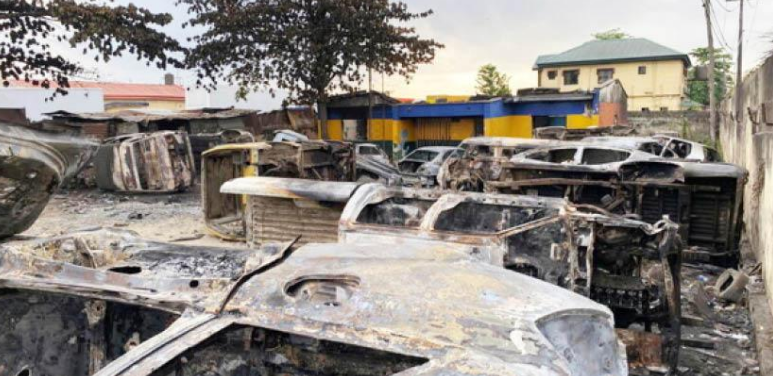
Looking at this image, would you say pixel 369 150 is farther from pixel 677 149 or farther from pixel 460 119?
pixel 677 149

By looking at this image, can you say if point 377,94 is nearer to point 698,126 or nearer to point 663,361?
point 698,126

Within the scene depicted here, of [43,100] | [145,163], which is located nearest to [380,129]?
[145,163]

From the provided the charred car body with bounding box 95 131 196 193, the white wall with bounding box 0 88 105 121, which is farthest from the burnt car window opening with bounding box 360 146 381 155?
the white wall with bounding box 0 88 105 121

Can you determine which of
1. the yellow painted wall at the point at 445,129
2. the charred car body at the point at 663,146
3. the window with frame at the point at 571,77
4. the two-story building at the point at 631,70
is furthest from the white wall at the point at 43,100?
the window with frame at the point at 571,77

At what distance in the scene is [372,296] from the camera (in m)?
2.26

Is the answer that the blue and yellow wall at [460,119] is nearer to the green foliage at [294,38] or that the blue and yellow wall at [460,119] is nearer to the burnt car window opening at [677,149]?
the green foliage at [294,38]

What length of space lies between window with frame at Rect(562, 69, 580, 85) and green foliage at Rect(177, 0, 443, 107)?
22.9 meters

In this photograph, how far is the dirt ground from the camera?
4871 millimetres

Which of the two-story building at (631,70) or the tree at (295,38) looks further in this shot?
the two-story building at (631,70)

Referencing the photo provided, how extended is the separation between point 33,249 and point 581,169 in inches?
251

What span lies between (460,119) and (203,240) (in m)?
16.0

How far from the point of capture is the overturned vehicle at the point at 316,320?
80.0 inches

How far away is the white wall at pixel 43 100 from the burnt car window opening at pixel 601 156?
24.9 meters

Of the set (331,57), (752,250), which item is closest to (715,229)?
(752,250)
